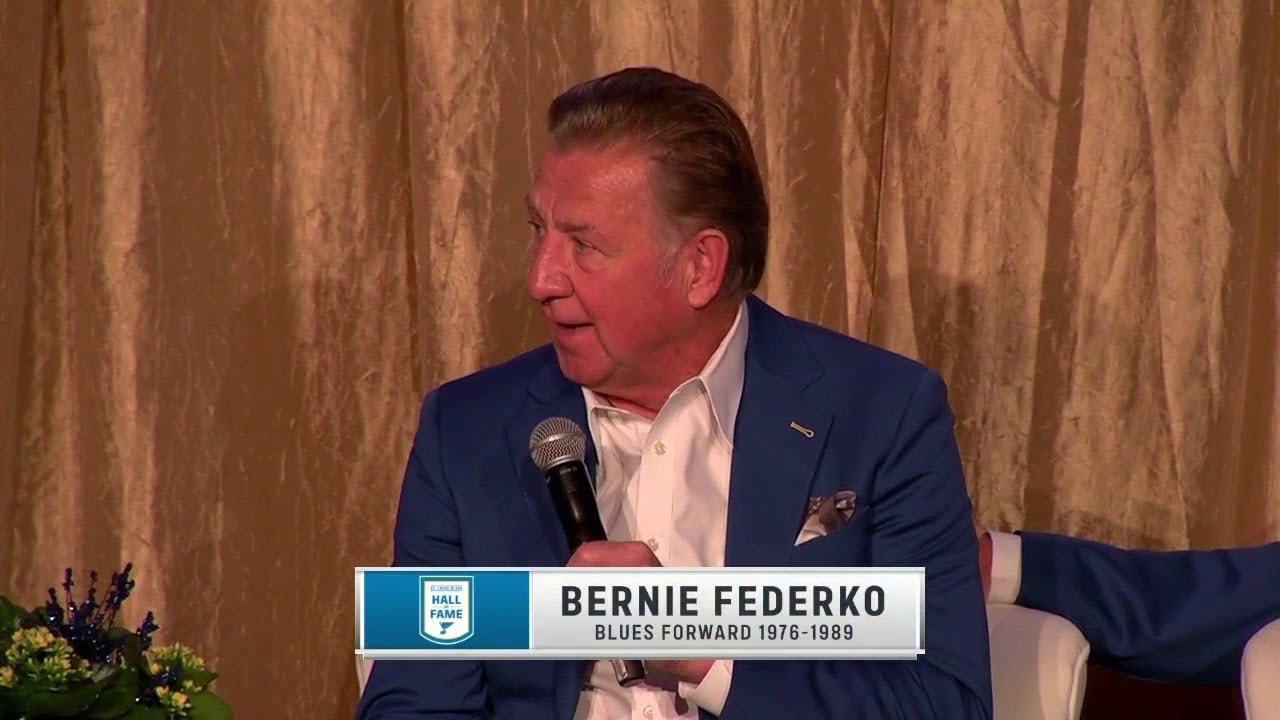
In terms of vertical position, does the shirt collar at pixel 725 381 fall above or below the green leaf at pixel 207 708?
above

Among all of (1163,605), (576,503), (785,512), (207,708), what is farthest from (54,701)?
(1163,605)

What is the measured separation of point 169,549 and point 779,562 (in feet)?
4.52

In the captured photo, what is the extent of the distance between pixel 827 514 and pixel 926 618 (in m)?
0.20

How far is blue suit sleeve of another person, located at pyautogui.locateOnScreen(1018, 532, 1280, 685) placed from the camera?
2424mm

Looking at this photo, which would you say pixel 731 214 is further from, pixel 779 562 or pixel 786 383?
pixel 779 562

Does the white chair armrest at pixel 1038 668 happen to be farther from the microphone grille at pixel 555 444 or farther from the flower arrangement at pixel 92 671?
the flower arrangement at pixel 92 671

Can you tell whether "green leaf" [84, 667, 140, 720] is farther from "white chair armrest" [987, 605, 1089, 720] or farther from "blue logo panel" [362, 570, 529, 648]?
"white chair armrest" [987, 605, 1089, 720]

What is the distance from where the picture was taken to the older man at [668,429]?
2.15 meters

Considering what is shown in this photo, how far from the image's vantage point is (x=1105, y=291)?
289 centimetres

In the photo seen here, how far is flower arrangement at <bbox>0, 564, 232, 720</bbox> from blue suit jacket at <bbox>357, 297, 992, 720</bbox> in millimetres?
443

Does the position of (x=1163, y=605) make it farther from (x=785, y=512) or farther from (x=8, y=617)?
(x=8, y=617)

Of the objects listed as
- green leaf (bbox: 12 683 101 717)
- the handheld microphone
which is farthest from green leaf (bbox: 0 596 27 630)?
the handheld microphone

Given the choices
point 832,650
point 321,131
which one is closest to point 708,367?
point 832,650

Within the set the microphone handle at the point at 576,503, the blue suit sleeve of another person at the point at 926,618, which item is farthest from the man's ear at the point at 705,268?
the microphone handle at the point at 576,503
